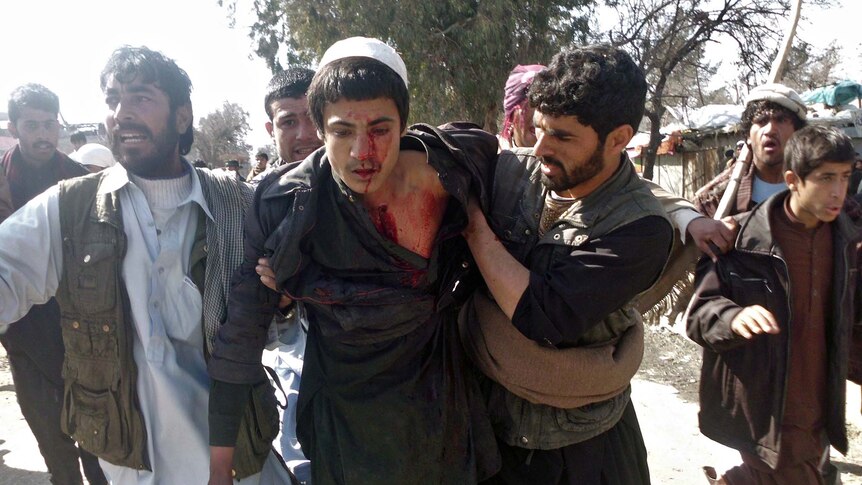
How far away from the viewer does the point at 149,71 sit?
6.65ft

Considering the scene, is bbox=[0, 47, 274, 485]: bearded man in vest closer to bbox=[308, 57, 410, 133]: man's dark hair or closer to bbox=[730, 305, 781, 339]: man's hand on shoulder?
bbox=[308, 57, 410, 133]: man's dark hair

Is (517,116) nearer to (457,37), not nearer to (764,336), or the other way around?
(764,336)

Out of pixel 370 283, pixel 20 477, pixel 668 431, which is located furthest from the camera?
pixel 668 431

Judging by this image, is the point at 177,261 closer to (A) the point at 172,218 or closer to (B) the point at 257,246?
(A) the point at 172,218

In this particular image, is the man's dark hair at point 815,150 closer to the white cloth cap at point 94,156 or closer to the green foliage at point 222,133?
the white cloth cap at point 94,156

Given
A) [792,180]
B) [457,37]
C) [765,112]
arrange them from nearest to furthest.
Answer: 1. [792,180]
2. [765,112]
3. [457,37]

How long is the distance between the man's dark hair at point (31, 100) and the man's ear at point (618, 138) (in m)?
3.67

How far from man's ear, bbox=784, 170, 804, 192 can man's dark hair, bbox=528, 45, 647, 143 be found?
1220 mm

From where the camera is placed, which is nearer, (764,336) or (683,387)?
(764,336)

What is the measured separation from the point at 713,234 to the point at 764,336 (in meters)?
0.50

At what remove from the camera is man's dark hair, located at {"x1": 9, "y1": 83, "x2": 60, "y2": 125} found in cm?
381

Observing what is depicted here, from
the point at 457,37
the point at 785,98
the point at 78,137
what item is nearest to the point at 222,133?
the point at 457,37

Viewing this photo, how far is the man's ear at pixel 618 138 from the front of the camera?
1704 mm

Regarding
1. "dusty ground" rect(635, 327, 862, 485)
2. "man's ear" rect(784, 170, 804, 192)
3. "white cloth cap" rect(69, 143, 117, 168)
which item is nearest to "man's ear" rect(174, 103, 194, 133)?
"man's ear" rect(784, 170, 804, 192)
